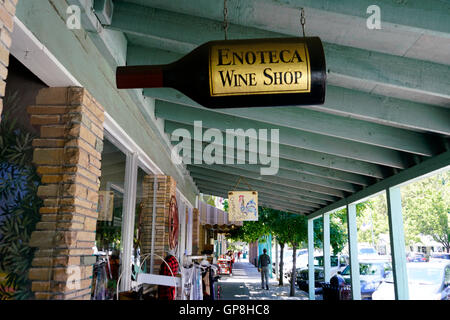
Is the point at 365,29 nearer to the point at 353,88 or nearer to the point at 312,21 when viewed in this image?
the point at 312,21

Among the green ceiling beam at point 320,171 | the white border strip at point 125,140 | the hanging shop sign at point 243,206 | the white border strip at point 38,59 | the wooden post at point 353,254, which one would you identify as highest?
the green ceiling beam at point 320,171

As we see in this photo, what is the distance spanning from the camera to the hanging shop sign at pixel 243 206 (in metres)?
7.42

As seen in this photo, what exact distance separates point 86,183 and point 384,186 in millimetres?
4529

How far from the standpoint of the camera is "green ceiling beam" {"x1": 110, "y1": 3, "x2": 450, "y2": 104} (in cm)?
279

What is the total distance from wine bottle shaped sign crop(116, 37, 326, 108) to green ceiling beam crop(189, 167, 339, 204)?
20.3 feet

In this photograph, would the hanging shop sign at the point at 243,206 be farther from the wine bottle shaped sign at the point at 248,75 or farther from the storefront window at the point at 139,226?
the wine bottle shaped sign at the point at 248,75

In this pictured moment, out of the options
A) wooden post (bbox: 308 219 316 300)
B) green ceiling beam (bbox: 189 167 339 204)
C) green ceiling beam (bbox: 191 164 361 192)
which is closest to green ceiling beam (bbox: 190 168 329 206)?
green ceiling beam (bbox: 189 167 339 204)

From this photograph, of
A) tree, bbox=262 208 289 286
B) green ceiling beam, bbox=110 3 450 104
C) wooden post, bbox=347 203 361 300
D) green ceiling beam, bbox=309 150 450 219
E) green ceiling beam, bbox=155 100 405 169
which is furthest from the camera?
tree, bbox=262 208 289 286

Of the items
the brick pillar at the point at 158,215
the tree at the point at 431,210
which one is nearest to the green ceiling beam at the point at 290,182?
the brick pillar at the point at 158,215

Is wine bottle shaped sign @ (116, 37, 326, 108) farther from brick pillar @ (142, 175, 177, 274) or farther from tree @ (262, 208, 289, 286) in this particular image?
tree @ (262, 208, 289, 286)

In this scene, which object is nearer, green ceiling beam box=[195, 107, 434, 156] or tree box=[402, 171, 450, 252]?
green ceiling beam box=[195, 107, 434, 156]

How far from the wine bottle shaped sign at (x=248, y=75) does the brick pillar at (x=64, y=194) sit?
870mm

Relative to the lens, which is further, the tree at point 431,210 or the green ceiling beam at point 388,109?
the tree at point 431,210
